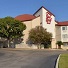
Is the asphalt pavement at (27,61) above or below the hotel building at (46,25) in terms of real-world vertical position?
below

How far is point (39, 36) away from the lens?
236ft

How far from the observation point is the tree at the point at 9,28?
7044 cm

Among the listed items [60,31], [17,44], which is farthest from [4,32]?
[60,31]

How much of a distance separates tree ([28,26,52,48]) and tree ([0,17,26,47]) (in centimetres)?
357

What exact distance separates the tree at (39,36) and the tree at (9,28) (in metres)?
3.57

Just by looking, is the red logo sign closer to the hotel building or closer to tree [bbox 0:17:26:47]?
the hotel building

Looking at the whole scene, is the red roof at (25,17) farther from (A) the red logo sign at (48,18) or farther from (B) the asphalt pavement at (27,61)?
(B) the asphalt pavement at (27,61)

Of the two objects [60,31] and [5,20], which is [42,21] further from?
[5,20]

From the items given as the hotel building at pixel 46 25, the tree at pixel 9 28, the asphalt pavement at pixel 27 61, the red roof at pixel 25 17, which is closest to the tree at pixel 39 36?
the hotel building at pixel 46 25

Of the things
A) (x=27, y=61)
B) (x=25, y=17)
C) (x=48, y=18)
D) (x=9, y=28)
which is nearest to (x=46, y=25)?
(x=48, y=18)

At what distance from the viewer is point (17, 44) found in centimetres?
7581

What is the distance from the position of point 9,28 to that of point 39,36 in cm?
877

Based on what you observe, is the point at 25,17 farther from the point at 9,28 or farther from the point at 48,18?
the point at 9,28

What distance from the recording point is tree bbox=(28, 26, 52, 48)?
7144 cm
